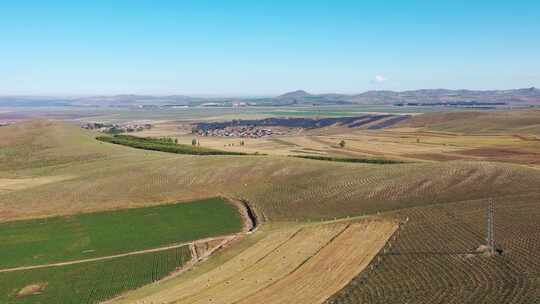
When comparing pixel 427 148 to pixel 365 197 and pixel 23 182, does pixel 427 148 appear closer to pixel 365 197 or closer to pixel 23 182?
pixel 365 197

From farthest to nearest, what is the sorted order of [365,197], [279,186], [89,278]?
[279,186], [365,197], [89,278]

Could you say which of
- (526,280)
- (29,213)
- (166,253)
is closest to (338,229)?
(166,253)

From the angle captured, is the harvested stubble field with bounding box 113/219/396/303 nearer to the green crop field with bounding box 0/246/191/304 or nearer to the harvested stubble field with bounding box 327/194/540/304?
the harvested stubble field with bounding box 327/194/540/304

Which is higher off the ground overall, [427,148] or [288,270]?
[288,270]

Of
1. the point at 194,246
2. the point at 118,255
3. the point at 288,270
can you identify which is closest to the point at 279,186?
the point at 194,246

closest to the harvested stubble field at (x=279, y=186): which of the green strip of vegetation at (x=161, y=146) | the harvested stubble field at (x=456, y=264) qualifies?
the harvested stubble field at (x=456, y=264)

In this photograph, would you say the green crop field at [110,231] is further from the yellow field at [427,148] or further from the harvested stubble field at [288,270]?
the yellow field at [427,148]
